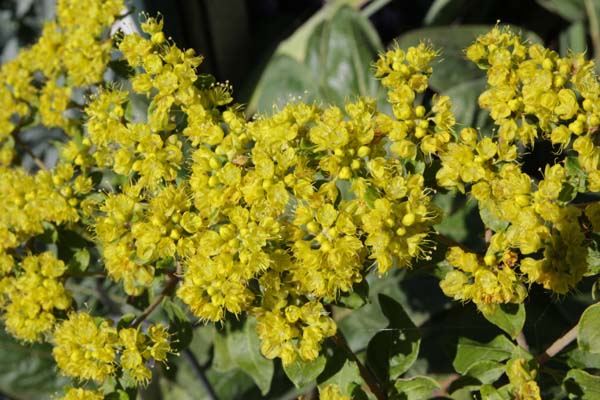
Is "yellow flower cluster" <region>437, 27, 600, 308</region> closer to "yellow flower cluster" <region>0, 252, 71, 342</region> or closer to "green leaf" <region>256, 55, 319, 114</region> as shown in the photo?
"yellow flower cluster" <region>0, 252, 71, 342</region>

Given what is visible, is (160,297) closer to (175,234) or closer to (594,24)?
(175,234)

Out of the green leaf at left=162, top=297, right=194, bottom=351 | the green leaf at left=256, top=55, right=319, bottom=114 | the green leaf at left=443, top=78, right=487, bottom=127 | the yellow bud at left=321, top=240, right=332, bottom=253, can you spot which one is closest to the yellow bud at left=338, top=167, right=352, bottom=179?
the yellow bud at left=321, top=240, right=332, bottom=253

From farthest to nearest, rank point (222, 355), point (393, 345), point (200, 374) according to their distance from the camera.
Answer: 1. point (200, 374)
2. point (222, 355)
3. point (393, 345)

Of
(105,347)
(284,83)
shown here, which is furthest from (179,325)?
(284,83)

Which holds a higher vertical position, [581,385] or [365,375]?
[365,375]

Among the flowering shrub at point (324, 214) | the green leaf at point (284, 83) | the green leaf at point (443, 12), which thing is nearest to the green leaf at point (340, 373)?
the flowering shrub at point (324, 214)

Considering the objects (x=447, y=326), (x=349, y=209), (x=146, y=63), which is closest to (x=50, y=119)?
(x=146, y=63)

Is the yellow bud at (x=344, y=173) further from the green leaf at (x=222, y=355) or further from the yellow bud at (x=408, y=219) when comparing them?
the green leaf at (x=222, y=355)

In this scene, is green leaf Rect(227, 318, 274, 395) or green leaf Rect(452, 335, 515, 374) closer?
green leaf Rect(452, 335, 515, 374)
